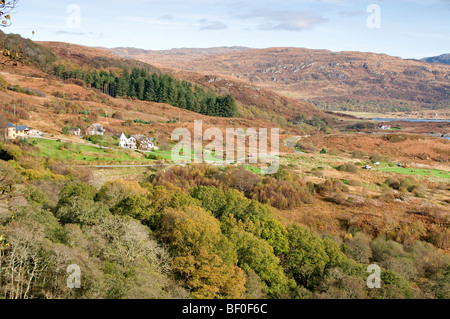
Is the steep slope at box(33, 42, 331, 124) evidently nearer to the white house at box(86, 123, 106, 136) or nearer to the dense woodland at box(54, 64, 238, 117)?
the dense woodland at box(54, 64, 238, 117)

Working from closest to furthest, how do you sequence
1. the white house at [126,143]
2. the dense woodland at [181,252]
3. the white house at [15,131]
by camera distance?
the dense woodland at [181,252]
the white house at [15,131]
the white house at [126,143]

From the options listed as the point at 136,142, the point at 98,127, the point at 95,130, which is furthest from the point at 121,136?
the point at 98,127

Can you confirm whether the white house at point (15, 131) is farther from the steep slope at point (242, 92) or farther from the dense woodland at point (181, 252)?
the steep slope at point (242, 92)

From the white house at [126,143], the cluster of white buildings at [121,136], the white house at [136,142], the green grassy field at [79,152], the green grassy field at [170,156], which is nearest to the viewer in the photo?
the green grassy field at [79,152]

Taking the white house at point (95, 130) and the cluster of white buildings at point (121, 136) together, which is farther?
the white house at point (95, 130)

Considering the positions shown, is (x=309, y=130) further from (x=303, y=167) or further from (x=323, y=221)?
(x=323, y=221)

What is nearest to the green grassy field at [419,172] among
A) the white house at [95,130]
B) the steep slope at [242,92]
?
the white house at [95,130]

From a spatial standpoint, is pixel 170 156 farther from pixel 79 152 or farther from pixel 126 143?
pixel 79 152

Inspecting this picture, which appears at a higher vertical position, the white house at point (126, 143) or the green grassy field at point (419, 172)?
the white house at point (126, 143)
